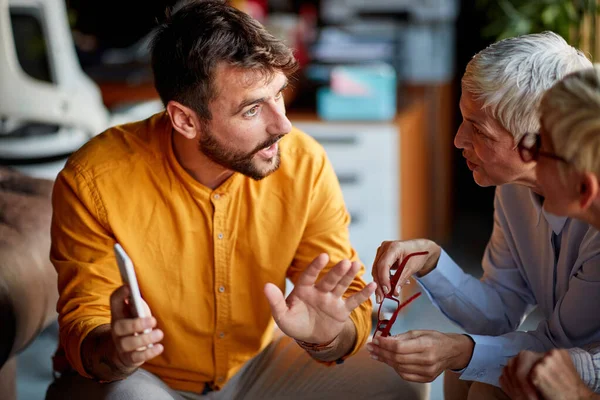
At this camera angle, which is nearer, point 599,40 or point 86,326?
point 86,326

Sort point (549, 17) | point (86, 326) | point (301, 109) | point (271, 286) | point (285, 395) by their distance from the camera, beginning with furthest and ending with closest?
point (301, 109) < point (549, 17) < point (285, 395) < point (86, 326) < point (271, 286)

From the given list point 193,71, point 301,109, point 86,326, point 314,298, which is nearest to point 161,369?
point 86,326

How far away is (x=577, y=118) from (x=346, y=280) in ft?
1.46

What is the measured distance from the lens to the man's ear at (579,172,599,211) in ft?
3.59

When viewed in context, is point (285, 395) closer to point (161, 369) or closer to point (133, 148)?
point (161, 369)

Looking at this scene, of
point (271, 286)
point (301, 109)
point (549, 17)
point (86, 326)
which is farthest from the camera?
point (301, 109)

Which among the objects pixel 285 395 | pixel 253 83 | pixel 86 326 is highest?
pixel 253 83

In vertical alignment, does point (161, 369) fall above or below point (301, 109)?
below

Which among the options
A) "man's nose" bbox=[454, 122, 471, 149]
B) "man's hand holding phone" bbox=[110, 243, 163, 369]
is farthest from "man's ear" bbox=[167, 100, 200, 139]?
"man's nose" bbox=[454, 122, 471, 149]

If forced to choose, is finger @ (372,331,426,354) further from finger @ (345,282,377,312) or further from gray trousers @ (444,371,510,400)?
gray trousers @ (444,371,510,400)

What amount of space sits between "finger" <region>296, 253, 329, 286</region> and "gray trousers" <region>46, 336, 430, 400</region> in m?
0.34

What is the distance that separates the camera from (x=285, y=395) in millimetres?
1590

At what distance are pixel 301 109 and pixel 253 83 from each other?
1459 mm

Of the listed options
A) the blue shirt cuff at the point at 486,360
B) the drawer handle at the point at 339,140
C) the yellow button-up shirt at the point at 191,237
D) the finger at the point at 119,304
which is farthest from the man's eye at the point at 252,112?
the drawer handle at the point at 339,140
